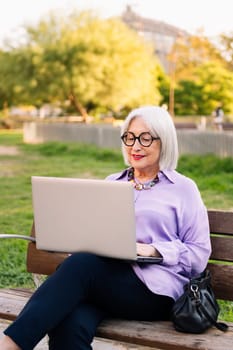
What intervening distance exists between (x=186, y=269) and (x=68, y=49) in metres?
34.6

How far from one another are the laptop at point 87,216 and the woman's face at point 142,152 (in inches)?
15.3

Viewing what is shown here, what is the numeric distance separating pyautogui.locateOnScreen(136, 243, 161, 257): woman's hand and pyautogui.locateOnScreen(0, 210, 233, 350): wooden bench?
296mm

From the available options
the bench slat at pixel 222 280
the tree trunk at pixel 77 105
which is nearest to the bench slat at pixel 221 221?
the bench slat at pixel 222 280

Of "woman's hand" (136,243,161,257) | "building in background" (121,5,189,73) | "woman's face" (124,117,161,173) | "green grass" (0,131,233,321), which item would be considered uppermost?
"building in background" (121,5,189,73)

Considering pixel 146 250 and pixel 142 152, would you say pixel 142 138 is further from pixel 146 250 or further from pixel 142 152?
pixel 146 250

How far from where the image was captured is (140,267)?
9.80 ft

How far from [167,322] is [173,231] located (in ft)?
1.28

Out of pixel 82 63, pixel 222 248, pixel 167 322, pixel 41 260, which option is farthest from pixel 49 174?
pixel 82 63

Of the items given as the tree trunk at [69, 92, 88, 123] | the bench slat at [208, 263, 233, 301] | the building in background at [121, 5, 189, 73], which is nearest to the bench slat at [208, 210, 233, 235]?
the bench slat at [208, 263, 233, 301]

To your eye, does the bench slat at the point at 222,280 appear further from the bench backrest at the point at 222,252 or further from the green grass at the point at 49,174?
the green grass at the point at 49,174

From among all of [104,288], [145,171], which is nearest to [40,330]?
[104,288]

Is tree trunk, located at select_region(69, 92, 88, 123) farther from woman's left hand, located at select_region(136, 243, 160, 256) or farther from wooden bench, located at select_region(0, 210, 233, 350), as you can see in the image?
woman's left hand, located at select_region(136, 243, 160, 256)

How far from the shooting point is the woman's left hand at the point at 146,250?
2961 millimetres

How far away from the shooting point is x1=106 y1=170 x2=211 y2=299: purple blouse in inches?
117
